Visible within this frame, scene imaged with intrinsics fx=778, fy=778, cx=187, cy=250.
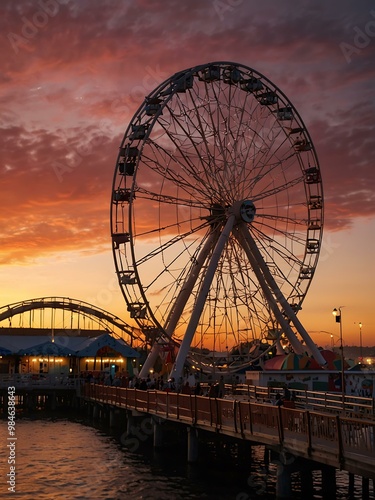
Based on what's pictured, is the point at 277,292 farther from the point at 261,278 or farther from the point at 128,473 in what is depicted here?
the point at 128,473

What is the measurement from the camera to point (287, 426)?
23.1 m

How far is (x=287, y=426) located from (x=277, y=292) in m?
25.1

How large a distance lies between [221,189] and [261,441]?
24.1 m

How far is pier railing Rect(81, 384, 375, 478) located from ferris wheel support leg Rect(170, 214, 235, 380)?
6749 millimetres

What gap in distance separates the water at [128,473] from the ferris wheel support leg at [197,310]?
16.8 feet

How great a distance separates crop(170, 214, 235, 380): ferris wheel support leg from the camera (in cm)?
4253

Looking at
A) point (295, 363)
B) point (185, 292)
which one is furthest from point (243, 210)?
point (295, 363)

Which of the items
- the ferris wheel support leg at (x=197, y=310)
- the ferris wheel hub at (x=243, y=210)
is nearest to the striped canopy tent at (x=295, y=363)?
the ferris wheel support leg at (x=197, y=310)

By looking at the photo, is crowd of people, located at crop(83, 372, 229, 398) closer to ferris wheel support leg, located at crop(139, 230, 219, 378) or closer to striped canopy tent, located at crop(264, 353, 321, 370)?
ferris wheel support leg, located at crop(139, 230, 219, 378)

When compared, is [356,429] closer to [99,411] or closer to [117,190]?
[117,190]

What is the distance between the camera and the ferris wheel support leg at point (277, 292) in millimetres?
47250

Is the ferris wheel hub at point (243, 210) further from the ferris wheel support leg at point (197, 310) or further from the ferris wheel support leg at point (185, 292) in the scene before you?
the ferris wheel support leg at point (185, 292)

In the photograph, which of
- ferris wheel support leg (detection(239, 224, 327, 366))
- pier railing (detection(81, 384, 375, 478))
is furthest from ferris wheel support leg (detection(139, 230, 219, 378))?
pier railing (detection(81, 384, 375, 478))

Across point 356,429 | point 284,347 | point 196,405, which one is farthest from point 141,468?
point 284,347
